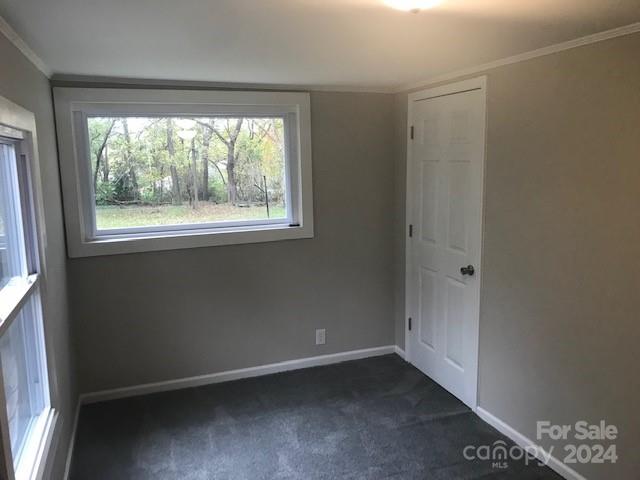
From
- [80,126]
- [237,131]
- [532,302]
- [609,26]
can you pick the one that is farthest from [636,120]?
[80,126]

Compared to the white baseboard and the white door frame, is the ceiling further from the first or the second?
the white baseboard

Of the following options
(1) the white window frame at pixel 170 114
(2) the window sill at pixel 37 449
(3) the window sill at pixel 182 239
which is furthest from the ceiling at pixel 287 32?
(2) the window sill at pixel 37 449

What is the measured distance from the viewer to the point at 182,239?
319 centimetres

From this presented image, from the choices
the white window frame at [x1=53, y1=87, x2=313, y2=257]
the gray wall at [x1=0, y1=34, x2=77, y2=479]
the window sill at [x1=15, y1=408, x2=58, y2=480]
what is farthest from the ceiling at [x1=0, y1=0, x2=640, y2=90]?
the window sill at [x1=15, y1=408, x2=58, y2=480]

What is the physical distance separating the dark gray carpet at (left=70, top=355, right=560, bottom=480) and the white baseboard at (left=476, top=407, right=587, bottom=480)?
0.04 metres

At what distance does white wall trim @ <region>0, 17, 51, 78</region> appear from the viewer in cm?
173

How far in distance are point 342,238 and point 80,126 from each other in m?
1.90

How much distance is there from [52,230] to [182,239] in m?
0.84

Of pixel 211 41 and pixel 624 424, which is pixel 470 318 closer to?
pixel 624 424

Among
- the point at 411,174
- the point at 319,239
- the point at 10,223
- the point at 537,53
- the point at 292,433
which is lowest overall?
the point at 292,433

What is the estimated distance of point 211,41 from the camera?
6.57ft

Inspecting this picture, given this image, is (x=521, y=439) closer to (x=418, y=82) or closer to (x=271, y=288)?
(x=271, y=288)

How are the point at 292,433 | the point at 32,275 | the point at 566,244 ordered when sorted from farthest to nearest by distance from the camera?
1. the point at 292,433
2. the point at 566,244
3. the point at 32,275

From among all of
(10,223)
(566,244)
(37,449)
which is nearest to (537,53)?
(566,244)
